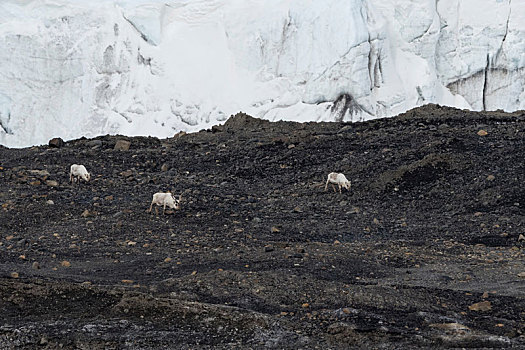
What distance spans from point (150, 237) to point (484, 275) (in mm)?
3687

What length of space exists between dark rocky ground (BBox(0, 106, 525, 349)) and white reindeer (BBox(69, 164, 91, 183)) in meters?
0.17

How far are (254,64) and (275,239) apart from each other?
20.3 metres

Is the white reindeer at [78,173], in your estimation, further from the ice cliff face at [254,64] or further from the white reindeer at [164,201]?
the ice cliff face at [254,64]

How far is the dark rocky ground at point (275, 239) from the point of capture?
165 inches

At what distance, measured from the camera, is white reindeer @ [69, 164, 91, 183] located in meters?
10.0

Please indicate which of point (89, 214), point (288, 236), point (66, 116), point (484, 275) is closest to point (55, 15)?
point (66, 116)

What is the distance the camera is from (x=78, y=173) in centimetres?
1004

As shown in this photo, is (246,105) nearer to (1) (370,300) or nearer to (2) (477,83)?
(2) (477,83)

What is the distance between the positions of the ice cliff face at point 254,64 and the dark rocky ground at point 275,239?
11763 millimetres

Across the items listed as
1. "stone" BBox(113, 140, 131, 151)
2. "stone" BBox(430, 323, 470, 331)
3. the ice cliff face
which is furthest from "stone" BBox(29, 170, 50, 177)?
the ice cliff face

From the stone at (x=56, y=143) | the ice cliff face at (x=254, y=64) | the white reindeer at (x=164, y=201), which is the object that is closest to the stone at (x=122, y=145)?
the stone at (x=56, y=143)

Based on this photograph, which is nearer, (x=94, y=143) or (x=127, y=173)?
(x=127, y=173)

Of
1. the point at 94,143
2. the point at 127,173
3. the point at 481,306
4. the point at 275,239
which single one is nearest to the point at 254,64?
Answer: the point at 94,143

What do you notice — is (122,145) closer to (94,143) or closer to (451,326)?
(94,143)
